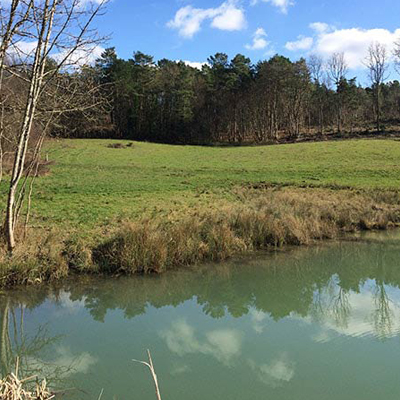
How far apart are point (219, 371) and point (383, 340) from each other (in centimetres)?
307

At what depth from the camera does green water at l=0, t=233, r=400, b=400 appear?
238 inches

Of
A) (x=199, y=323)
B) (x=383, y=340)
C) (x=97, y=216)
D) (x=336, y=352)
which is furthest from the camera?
(x=97, y=216)

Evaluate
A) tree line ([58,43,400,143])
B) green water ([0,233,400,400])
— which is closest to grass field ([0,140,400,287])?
green water ([0,233,400,400])

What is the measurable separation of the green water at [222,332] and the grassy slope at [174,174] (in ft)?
14.8

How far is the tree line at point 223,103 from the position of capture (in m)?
62.3

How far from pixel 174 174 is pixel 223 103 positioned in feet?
122

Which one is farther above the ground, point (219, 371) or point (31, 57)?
point (31, 57)

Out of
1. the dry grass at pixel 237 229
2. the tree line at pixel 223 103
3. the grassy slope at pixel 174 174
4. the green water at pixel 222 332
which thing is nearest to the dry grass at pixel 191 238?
the dry grass at pixel 237 229

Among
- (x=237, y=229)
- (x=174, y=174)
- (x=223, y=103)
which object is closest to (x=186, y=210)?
(x=237, y=229)

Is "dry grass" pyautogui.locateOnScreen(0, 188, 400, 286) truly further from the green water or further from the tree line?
the tree line

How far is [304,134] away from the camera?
2404 inches

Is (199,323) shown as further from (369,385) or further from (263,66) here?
(263,66)

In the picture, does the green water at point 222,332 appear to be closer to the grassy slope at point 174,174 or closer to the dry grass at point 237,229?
the dry grass at point 237,229

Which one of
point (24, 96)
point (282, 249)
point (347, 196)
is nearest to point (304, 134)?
point (347, 196)
